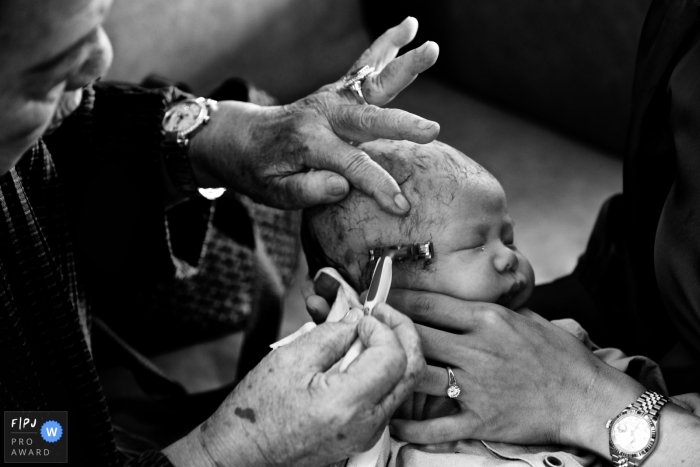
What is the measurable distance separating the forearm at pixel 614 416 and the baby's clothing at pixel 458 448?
0.04 meters

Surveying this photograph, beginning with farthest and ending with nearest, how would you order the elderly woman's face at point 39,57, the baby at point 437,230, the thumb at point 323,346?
the baby at point 437,230, the thumb at point 323,346, the elderly woman's face at point 39,57

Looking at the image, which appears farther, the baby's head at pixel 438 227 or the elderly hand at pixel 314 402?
the baby's head at pixel 438 227

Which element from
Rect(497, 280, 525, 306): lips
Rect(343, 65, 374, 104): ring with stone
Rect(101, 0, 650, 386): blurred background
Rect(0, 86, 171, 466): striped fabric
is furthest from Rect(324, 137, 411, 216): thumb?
Rect(101, 0, 650, 386): blurred background

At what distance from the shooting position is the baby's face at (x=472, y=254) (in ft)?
3.36

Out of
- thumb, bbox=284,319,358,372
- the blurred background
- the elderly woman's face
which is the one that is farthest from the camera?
the blurred background

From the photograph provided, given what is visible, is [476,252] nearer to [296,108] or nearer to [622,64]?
[296,108]

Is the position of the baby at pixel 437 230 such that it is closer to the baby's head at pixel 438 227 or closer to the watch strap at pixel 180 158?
the baby's head at pixel 438 227

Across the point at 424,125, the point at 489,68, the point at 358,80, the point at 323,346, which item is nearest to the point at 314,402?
the point at 323,346

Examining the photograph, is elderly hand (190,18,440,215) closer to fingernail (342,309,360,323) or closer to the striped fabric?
fingernail (342,309,360,323)

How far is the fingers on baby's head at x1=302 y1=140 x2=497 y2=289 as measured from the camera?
1.02 metres

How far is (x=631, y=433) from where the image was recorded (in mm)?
892

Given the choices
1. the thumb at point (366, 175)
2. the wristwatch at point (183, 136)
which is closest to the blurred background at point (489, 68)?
the wristwatch at point (183, 136)

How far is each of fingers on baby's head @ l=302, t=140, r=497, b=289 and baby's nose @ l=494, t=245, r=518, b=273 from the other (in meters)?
0.10

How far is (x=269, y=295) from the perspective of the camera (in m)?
1.50
